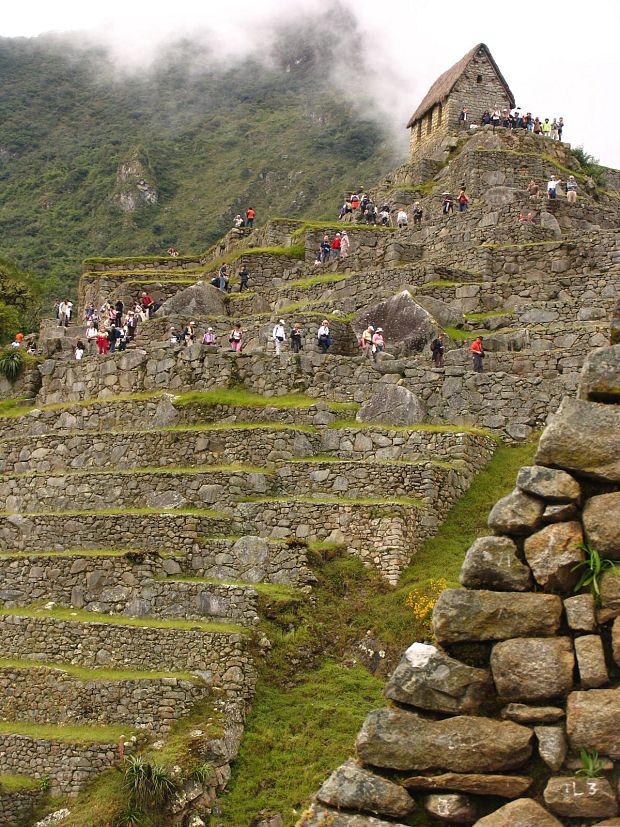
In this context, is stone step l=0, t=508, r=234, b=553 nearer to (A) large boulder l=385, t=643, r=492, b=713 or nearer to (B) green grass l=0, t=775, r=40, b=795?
(B) green grass l=0, t=775, r=40, b=795

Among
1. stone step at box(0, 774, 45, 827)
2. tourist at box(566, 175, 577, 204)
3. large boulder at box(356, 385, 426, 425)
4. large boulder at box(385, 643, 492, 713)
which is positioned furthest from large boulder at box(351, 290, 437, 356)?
large boulder at box(385, 643, 492, 713)

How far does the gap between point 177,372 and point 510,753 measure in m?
23.4

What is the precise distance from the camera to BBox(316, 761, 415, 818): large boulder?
7.76m

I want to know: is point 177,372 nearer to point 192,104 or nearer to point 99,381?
point 99,381

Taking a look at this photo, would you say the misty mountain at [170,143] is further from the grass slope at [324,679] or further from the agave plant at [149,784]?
the agave plant at [149,784]

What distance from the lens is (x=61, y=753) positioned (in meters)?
18.7

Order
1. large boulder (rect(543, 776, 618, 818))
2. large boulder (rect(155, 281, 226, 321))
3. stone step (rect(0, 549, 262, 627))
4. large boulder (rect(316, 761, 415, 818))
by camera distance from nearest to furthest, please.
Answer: large boulder (rect(543, 776, 618, 818)) → large boulder (rect(316, 761, 415, 818)) → stone step (rect(0, 549, 262, 627)) → large boulder (rect(155, 281, 226, 321))

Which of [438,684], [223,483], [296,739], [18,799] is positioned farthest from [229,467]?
[438,684]

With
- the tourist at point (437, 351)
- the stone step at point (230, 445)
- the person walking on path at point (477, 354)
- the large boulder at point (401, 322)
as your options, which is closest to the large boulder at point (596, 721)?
the stone step at point (230, 445)

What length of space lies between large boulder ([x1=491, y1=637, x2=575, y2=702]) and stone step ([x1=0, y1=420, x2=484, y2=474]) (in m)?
15.5

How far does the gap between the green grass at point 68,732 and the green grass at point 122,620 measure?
1.99 meters

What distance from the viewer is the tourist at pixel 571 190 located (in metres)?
37.6

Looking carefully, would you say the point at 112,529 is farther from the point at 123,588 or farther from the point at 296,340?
the point at 296,340

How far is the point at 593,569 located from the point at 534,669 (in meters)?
0.83
